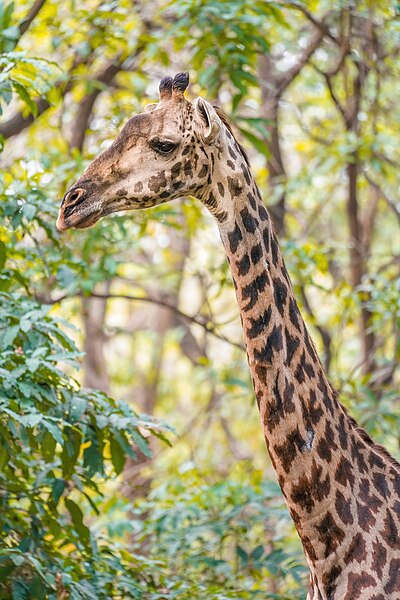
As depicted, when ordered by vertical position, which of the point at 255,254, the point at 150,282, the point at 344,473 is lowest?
the point at 344,473

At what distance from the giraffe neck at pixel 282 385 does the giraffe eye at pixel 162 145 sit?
0.64ft

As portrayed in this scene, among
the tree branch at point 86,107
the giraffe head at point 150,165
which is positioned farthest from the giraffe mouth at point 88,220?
the tree branch at point 86,107

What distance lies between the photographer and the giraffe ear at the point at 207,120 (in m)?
3.53

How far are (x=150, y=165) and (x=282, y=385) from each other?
918mm

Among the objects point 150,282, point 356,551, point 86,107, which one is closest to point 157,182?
point 356,551

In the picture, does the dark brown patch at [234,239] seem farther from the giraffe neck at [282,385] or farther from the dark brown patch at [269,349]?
the dark brown patch at [269,349]

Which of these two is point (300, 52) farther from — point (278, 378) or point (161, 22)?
point (278, 378)

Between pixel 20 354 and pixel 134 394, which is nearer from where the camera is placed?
pixel 20 354

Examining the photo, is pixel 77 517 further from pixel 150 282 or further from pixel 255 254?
pixel 150 282

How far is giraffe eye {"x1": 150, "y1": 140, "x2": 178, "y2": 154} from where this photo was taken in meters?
3.50

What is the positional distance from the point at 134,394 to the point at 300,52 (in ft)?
16.7

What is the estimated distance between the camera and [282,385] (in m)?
3.59

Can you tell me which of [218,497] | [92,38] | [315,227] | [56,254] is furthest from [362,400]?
[315,227]

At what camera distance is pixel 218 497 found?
5980 mm
